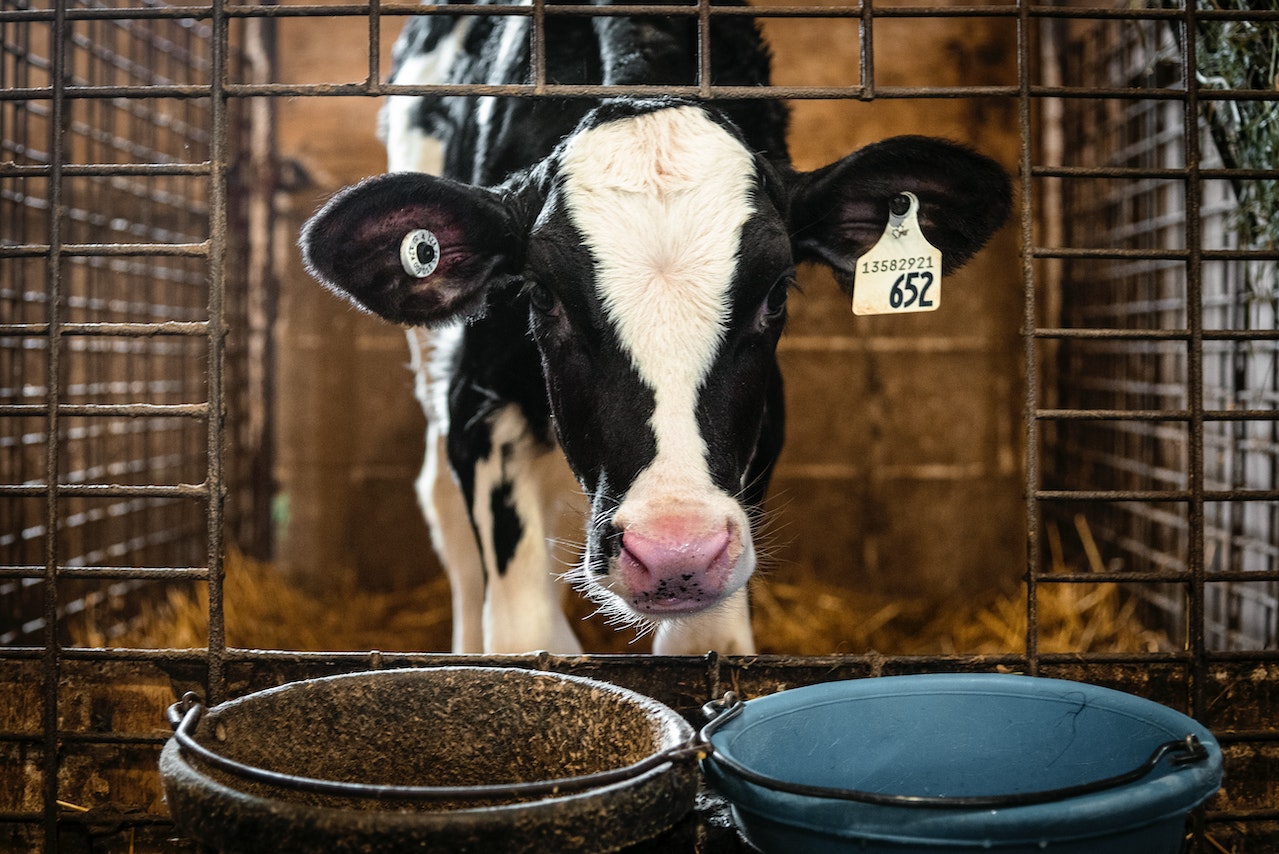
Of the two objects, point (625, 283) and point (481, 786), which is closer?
point (481, 786)

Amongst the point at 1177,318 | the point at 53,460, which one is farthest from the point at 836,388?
the point at 53,460

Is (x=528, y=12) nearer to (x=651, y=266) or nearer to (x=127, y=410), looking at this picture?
(x=651, y=266)

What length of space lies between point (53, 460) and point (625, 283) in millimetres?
1338

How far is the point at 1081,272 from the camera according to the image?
5203 millimetres

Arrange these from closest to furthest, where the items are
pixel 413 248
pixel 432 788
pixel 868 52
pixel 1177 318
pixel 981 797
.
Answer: pixel 432 788 → pixel 981 797 → pixel 868 52 → pixel 413 248 → pixel 1177 318

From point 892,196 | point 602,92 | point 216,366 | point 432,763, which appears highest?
point 602,92

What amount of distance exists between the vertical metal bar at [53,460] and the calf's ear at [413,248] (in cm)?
56

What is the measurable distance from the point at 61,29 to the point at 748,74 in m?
1.77

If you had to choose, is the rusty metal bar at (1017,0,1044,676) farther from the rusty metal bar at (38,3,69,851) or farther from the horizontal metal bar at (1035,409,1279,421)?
the rusty metal bar at (38,3,69,851)

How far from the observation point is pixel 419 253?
257 centimetres

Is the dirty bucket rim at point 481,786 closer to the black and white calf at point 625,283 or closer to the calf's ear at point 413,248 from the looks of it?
the black and white calf at point 625,283

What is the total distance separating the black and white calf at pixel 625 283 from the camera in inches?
86.6

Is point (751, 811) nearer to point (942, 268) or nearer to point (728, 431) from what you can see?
point (728, 431)

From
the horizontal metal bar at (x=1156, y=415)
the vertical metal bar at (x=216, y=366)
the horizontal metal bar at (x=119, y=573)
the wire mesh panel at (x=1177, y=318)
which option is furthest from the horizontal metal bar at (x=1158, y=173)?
the horizontal metal bar at (x=119, y=573)
